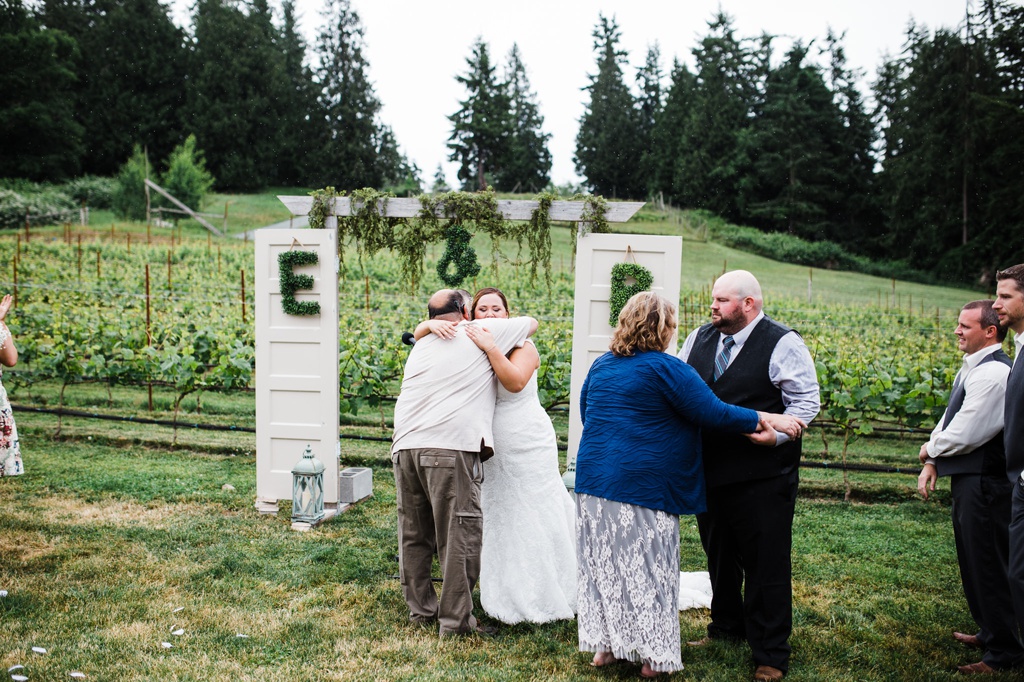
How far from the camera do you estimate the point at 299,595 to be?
4309mm

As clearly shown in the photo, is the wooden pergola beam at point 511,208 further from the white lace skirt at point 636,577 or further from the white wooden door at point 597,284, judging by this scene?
the white lace skirt at point 636,577

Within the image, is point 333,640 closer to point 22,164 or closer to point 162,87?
point 22,164

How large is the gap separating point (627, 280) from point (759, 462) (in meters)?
1.89

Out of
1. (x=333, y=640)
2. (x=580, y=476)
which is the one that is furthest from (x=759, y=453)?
(x=333, y=640)

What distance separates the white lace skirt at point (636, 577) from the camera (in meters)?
3.21

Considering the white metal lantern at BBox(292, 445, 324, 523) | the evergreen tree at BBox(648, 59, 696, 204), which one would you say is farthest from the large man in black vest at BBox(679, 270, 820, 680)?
the evergreen tree at BBox(648, 59, 696, 204)

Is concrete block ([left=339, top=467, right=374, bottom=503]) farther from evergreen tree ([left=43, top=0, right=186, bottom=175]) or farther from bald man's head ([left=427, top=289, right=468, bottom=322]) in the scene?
evergreen tree ([left=43, top=0, right=186, bottom=175])

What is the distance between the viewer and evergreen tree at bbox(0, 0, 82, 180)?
33.5 meters

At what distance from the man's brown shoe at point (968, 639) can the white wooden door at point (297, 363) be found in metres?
3.77

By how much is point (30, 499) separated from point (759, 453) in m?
5.16

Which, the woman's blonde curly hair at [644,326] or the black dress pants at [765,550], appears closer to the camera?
the woman's blonde curly hair at [644,326]

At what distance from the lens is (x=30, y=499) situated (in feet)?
19.5

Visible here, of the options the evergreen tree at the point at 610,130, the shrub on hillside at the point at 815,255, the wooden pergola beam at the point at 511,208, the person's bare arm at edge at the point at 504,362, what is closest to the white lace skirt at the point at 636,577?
the person's bare arm at edge at the point at 504,362

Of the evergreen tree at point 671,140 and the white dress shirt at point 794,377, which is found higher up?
the evergreen tree at point 671,140
